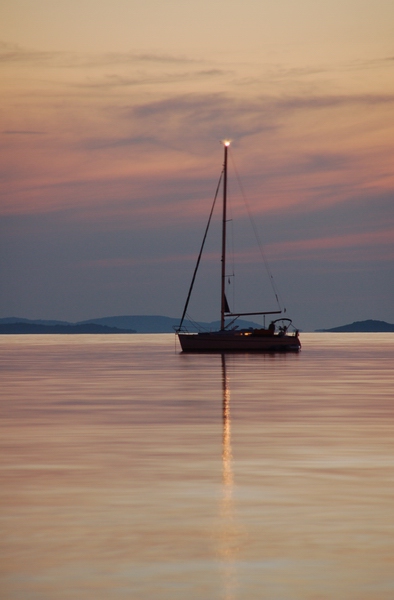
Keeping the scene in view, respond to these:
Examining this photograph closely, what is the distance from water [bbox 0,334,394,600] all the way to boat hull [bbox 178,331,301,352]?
6392 cm

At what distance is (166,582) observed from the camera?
12.3m

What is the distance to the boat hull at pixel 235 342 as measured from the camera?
10206 centimetres

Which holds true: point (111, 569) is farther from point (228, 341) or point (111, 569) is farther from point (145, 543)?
point (228, 341)

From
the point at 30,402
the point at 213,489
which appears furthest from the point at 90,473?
the point at 30,402

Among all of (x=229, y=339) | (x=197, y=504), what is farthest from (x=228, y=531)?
(x=229, y=339)

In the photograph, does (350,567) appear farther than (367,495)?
No

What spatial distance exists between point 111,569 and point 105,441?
1435 cm

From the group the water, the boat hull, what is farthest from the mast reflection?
the boat hull

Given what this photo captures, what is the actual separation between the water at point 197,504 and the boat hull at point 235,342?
63.9m

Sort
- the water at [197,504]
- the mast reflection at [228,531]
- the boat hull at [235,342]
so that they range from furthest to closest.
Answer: the boat hull at [235,342] → the water at [197,504] → the mast reflection at [228,531]

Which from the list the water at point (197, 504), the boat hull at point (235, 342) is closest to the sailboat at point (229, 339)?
the boat hull at point (235, 342)

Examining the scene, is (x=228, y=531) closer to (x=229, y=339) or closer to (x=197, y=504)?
(x=197, y=504)

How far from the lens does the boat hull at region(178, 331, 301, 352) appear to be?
102 m

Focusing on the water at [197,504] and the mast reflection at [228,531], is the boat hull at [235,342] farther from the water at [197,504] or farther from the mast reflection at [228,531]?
the mast reflection at [228,531]
